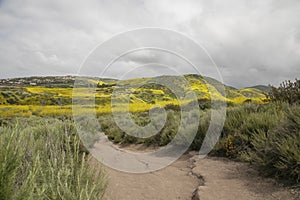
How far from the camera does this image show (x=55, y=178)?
3.34 m

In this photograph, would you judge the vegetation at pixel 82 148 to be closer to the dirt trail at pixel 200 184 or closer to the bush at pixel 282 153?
the bush at pixel 282 153

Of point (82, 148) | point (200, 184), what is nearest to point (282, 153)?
point (200, 184)

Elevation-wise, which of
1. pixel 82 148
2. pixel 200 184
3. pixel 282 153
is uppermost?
pixel 282 153

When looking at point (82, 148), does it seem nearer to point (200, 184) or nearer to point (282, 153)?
point (200, 184)

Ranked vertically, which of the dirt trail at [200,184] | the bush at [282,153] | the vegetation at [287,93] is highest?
the vegetation at [287,93]

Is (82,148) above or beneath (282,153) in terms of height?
beneath

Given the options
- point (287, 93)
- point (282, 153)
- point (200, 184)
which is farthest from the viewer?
point (287, 93)

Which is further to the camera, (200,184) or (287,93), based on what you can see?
(287,93)

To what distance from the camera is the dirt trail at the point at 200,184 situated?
481 cm

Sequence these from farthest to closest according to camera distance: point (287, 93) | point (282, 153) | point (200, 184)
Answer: point (287, 93), point (200, 184), point (282, 153)

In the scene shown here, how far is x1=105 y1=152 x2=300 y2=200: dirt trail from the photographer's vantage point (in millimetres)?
4812

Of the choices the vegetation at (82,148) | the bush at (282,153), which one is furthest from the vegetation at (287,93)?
the bush at (282,153)

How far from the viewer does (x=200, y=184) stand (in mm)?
5703

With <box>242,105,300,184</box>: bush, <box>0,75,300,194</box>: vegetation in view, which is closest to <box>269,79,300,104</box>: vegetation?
<box>0,75,300,194</box>: vegetation
